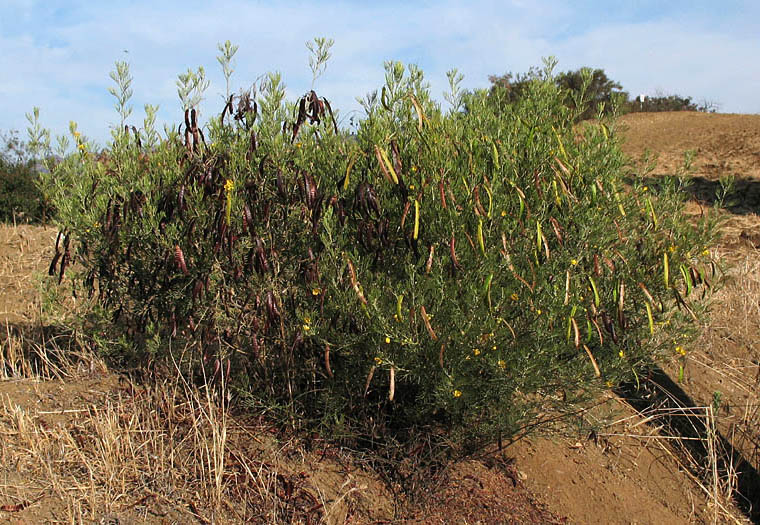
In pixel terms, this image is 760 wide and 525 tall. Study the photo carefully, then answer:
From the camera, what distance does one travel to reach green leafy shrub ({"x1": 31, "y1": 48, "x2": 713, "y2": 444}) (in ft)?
9.58

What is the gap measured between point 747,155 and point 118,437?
48.9 ft

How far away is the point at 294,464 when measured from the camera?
3.38m

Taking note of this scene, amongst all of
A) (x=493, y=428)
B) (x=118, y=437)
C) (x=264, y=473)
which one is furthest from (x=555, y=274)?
(x=118, y=437)

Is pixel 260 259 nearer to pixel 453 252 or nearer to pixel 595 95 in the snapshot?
pixel 453 252

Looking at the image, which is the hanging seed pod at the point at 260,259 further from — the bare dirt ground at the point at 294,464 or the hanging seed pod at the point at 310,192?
the bare dirt ground at the point at 294,464

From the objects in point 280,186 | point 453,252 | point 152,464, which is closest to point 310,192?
point 280,186

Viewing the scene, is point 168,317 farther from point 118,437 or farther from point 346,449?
point 346,449

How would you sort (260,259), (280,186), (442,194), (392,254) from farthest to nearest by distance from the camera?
(392,254) < (280,186) < (260,259) < (442,194)

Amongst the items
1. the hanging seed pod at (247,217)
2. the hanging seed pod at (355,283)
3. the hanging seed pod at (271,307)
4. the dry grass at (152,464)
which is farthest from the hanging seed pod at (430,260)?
the dry grass at (152,464)

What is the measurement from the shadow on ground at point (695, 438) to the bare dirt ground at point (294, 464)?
1 cm

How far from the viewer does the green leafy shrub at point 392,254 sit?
2.92 meters

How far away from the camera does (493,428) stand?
324cm

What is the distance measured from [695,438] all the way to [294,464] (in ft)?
8.06

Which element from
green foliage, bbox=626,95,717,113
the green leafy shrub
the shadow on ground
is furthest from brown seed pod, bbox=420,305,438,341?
green foliage, bbox=626,95,717,113
